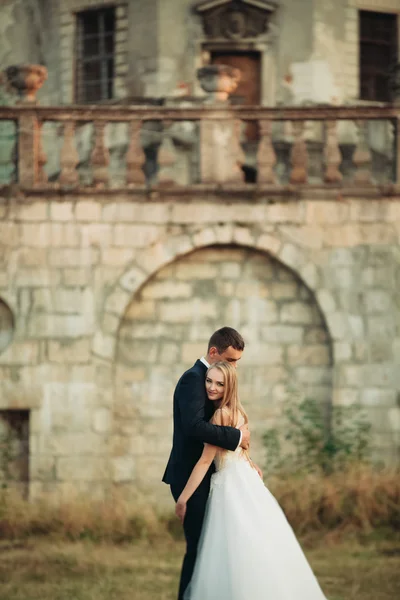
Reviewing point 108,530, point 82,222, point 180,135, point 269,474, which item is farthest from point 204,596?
point 180,135

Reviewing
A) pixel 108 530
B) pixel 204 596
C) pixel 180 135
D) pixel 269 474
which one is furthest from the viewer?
pixel 180 135

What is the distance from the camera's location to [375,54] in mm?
18016

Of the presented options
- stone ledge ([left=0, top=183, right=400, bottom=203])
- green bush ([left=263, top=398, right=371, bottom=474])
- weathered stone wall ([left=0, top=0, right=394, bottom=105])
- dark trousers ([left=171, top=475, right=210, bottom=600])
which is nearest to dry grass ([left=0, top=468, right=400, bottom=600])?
green bush ([left=263, top=398, right=371, bottom=474])

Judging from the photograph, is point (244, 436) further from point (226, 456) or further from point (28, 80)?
point (28, 80)

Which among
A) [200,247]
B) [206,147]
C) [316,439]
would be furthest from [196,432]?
[206,147]

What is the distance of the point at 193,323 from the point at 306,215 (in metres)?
1.70

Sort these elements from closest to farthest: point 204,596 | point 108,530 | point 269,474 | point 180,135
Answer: point 204,596 < point 108,530 < point 269,474 < point 180,135

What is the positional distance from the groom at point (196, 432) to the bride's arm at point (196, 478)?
101mm

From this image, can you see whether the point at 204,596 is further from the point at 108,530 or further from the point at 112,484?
the point at 112,484

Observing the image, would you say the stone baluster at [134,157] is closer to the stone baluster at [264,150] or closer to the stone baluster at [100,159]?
the stone baluster at [100,159]

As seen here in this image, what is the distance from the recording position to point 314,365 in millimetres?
14195

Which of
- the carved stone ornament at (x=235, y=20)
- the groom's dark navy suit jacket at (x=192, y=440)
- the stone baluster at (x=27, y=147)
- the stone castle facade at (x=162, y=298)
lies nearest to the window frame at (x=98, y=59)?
the carved stone ornament at (x=235, y=20)

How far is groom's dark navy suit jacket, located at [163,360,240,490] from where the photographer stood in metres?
8.09

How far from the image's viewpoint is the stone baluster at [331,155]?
14.1 metres
